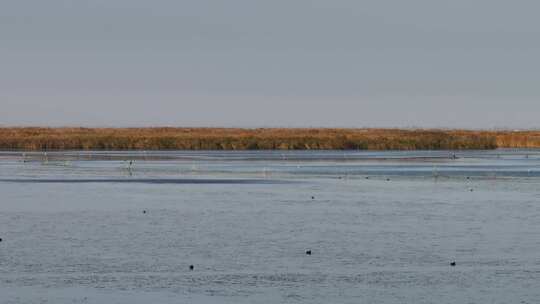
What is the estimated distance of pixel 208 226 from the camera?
21.8 m

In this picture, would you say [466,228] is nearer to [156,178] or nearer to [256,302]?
[256,302]

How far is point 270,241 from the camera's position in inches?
760

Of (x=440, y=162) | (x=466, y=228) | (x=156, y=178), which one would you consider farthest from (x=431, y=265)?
(x=440, y=162)

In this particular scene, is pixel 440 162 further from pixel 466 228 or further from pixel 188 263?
pixel 188 263

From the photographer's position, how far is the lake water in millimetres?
14655

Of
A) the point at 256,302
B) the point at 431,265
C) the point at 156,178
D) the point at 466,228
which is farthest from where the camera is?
the point at 156,178

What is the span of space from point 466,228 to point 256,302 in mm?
8335

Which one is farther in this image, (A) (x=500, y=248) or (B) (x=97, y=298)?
(A) (x=500, y=248)

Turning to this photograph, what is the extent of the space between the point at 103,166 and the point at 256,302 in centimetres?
3378

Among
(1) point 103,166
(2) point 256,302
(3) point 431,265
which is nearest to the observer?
(2) point 256,302

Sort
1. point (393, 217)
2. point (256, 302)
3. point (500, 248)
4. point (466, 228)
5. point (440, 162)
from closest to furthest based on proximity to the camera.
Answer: point (256, 302) → point (500, 248) → point (466, 228) → point (393, 217) → point (440, 162)

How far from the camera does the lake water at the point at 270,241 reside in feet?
48.1

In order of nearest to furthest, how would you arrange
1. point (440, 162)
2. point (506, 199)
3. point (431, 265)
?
point (431, 265)
point (506, 199)
point (440, 162)

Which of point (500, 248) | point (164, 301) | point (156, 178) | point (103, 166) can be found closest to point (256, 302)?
point (164, 301)
